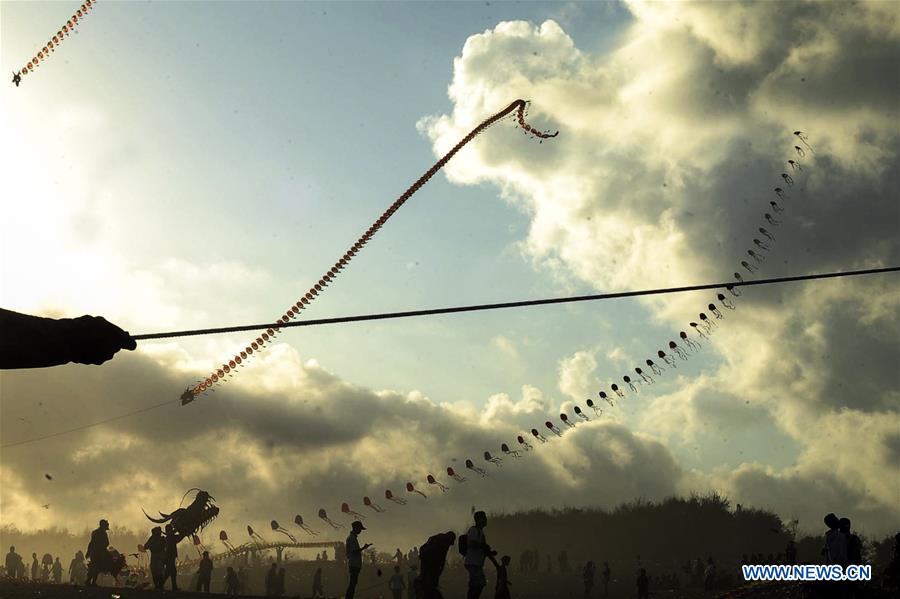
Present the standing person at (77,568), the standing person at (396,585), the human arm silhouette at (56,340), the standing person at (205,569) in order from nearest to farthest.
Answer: the human arm silhouette at (56,340) → the standing person at (396,585) → the standing person at (205,569) → the standing person at (77,568)

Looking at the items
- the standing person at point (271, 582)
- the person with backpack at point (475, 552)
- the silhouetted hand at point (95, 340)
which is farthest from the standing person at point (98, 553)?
the silhouetted hand at point (95, 340)

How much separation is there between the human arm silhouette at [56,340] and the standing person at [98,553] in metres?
22.9

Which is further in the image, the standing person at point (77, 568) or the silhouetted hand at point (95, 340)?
the standing person at point (77, 568)

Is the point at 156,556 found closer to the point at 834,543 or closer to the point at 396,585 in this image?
the point at 396,585

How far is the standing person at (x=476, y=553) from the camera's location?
15367 millimetres

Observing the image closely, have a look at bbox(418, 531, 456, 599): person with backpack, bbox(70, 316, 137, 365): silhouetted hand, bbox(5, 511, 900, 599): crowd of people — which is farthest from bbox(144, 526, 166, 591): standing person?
bbox(70, 316, 137, 365): silhouetted hand

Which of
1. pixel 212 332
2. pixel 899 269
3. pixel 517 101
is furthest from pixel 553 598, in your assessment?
pixel 212 332

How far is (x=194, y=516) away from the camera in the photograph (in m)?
31.2

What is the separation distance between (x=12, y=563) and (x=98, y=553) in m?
15.4

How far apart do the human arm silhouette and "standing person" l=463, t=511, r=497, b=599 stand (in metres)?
10.6

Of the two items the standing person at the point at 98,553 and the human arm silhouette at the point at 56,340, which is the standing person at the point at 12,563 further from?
the human arm silhouette at the point at 56,340

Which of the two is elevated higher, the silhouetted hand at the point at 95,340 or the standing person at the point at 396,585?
the silhouetted hand at the point at 95,340

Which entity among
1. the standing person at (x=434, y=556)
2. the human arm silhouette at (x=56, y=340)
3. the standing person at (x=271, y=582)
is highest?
the human arm silhouette at (x=56, y=340)

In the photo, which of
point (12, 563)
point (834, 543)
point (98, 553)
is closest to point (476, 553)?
point (834, 543)
